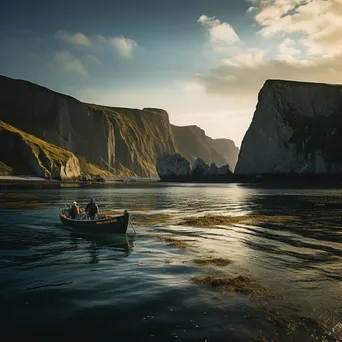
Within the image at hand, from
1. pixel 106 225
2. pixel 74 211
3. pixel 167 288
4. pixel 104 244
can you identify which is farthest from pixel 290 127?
pixel 167 288

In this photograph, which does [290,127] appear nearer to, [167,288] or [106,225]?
[106,225]

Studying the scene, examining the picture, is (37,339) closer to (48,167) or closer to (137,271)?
(137,271)

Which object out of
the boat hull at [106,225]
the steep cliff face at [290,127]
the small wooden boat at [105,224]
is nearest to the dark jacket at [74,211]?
the small wooden boat at [105,224]

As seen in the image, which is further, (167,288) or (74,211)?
(74,211)

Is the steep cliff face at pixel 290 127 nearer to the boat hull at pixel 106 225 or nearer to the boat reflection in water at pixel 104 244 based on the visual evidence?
the boat hull at pixel 106 225

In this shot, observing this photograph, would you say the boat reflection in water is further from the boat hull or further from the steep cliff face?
the steep cliff face

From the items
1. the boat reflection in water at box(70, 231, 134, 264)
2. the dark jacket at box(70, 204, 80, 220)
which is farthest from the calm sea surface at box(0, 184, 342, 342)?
the dark jacket at box(70, 204, 80, 220)
